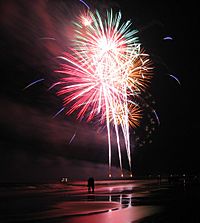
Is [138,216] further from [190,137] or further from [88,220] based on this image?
[190,137]

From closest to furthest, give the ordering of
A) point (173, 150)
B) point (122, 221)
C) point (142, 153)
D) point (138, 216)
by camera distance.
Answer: point (122, 221), point (138, 216), point (173, 150), point (142, 153)

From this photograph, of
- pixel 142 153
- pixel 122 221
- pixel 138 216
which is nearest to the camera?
pixel 122 221

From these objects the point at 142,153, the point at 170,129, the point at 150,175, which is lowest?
the point at 150,175

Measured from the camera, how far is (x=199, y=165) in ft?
348

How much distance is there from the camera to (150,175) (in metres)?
135

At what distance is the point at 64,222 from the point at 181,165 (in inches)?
4093

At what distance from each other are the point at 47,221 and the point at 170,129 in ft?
353

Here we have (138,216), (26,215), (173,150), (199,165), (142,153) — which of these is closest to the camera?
(138,216)

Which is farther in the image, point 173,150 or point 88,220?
point 173,150

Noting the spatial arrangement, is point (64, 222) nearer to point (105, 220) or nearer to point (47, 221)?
point (47, 221)

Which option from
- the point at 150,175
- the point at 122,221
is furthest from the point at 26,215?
the point at 150,175

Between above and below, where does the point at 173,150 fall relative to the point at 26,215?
above

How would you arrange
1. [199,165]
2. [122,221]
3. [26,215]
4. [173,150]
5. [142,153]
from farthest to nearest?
[142,153] → [173,150] → [199,165] → [26,215] → [122,221]

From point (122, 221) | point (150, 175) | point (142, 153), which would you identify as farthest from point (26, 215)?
point (150, 175)
